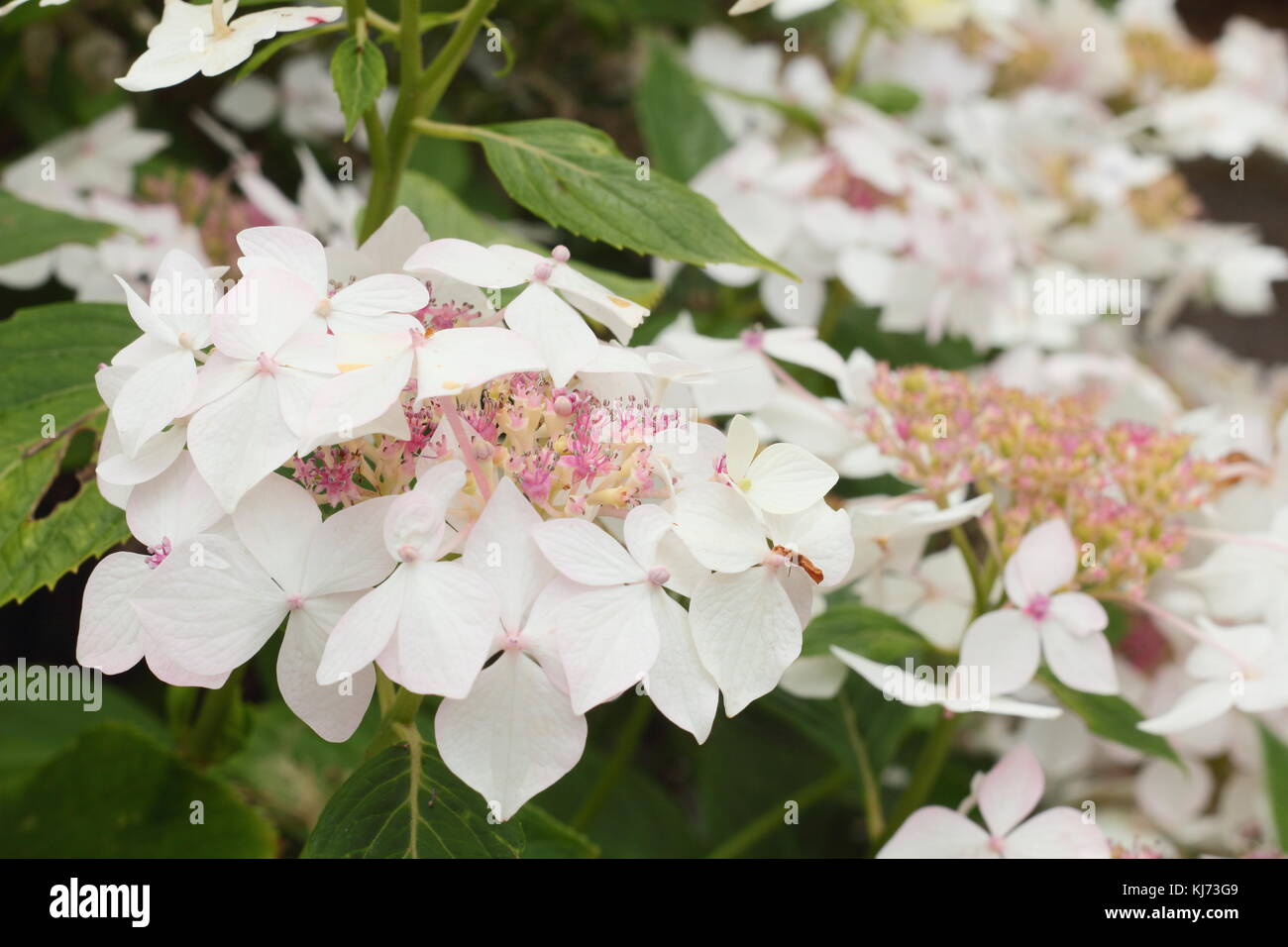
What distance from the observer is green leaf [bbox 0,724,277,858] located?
64 cm

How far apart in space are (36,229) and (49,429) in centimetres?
19

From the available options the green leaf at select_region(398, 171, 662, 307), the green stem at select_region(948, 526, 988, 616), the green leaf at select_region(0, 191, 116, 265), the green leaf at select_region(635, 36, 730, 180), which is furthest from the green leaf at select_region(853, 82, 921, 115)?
the green leaf at select_region(0, 191, 116, 265)

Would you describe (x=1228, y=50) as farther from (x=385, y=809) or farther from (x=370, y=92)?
(x=385, y=809)

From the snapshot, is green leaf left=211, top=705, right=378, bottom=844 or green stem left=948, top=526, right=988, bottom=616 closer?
green stem left=948, top=526, right=988, bottom=616

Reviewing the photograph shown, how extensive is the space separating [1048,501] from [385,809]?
1.19 feet

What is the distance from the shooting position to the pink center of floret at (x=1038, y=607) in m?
0.52

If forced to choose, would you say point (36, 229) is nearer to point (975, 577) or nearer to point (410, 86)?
point (410, 86)

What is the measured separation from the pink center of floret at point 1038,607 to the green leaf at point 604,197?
0.62 ft

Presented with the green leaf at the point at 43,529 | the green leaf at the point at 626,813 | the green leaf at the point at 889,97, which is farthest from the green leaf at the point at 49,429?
the green leaf at the point at 889,97

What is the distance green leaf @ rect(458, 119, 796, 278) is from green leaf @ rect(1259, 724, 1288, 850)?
0.54m

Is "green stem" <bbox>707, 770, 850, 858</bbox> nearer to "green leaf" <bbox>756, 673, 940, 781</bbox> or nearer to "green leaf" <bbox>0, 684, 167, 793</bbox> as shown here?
"green leaf" <bbox>756, 673, 940, 781</bbox>

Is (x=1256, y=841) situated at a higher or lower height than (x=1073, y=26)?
lower

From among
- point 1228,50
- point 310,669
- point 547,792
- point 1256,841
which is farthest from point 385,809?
point 1228,50

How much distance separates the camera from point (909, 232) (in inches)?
34.9
